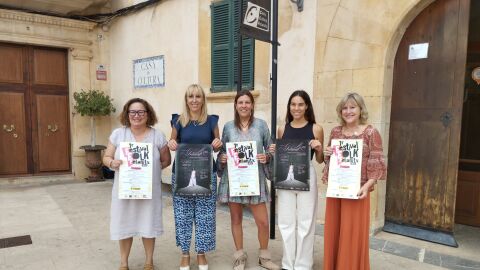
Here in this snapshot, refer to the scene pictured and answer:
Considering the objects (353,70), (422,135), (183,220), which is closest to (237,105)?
(183,220)

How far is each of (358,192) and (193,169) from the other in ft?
4.30

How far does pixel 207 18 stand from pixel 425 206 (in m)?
4.21

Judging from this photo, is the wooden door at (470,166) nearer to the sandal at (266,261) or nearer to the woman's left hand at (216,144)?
the sandal at (266,261)

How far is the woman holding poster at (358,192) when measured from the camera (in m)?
2.51

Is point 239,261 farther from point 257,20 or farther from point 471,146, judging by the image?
point 471,146

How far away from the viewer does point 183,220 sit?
10.0ft

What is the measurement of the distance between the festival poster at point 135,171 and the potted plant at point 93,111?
5.21m

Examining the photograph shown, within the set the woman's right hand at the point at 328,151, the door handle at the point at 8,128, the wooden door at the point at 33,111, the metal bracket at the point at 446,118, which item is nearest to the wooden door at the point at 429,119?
the metal bracket at the point at 446,118

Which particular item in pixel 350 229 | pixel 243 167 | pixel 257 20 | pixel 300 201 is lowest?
pixel 350 229

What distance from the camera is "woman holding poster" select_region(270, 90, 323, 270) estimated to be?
2859 millimetres

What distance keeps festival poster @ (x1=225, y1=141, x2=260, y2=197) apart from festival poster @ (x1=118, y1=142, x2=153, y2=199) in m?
0.68

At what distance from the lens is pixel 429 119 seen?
3.84 m

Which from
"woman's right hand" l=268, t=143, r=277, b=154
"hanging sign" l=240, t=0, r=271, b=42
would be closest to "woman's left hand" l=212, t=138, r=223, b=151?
"woman's right hand" l=268, t=143, r=277, b=154

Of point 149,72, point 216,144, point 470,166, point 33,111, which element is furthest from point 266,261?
point 33,111
